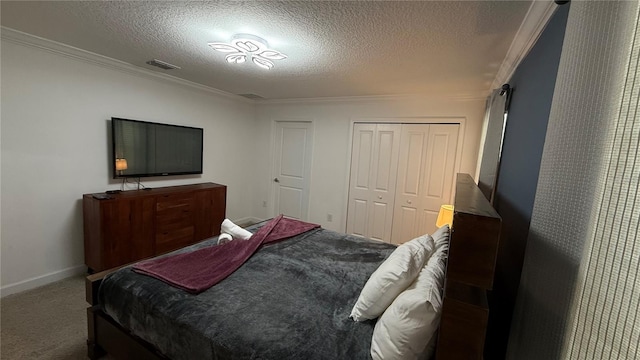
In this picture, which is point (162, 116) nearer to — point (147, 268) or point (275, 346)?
point (147, 268)

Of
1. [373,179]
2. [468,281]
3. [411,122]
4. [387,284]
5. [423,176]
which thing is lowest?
[387,284]

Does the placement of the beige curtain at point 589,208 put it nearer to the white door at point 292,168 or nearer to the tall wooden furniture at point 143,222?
the tall wooden furniture at point 143,222

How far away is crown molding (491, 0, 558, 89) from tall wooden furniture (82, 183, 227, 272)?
3.73 metres

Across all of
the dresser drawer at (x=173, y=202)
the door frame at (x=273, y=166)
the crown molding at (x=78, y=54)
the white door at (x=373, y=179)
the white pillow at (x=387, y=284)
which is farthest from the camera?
the door frame at (x=273, y=166)

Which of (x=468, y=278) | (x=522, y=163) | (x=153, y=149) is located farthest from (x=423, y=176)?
(x=153, y=149)

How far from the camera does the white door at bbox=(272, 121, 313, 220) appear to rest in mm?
4633

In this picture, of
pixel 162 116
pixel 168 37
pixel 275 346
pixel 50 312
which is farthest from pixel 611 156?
pixel 162 116

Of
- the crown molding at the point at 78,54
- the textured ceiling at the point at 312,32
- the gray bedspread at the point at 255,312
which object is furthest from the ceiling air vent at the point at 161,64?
the gray bedspread at the point at 255,312

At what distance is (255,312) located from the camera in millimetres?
1410

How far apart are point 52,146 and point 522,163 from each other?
400 cm

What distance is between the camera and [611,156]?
1.95 ft

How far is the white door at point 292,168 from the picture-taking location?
15.2ft

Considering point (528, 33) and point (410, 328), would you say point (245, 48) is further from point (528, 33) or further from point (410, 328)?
point (410, 328)

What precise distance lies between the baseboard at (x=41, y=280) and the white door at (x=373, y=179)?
349cm
